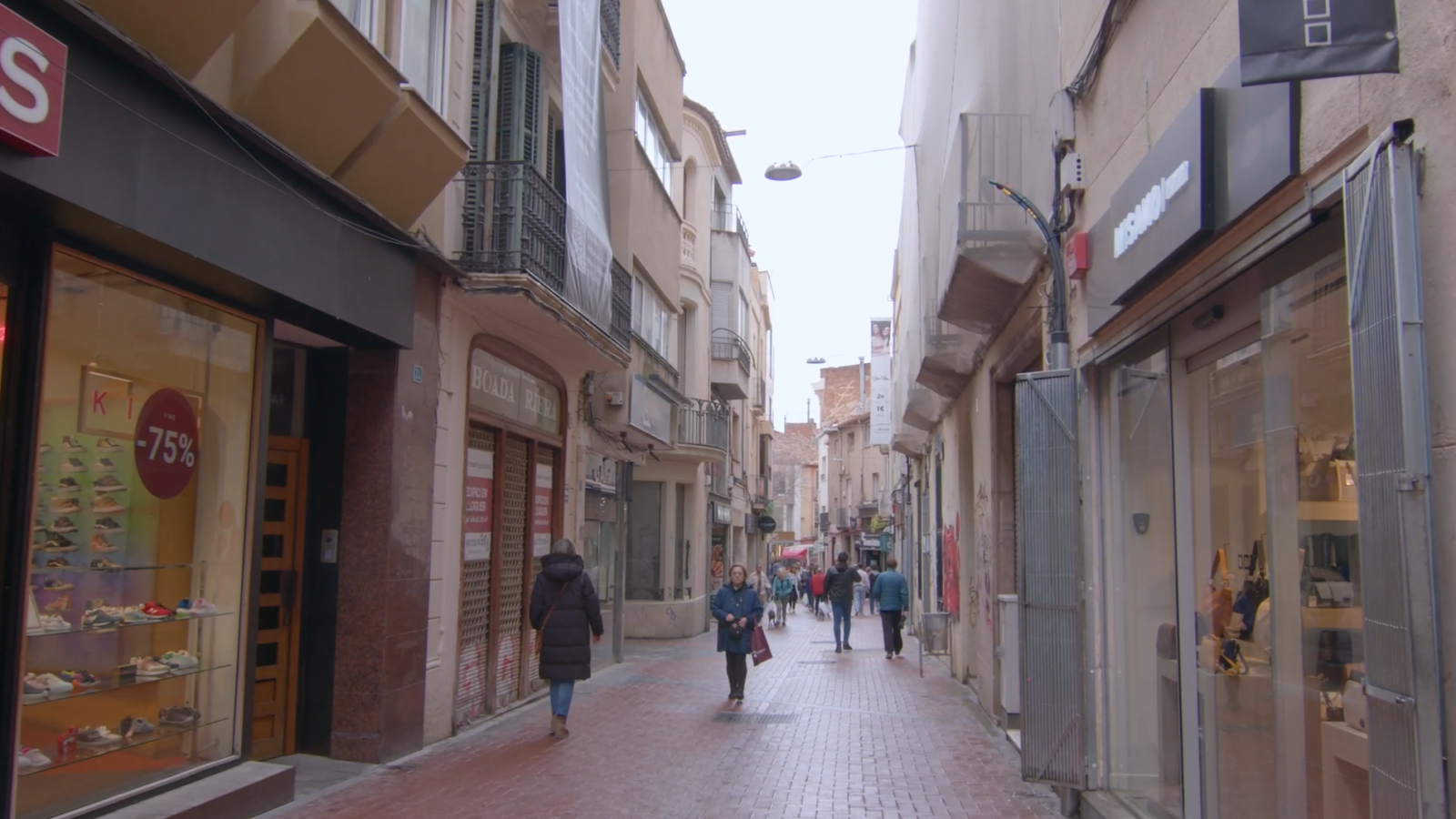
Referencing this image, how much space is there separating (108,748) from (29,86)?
3.63 metres

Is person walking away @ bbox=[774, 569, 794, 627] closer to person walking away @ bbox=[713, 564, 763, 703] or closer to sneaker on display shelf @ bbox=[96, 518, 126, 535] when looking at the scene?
person walking away @ bbox=[713, 564, 763, 703]

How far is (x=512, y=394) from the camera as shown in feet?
40.8

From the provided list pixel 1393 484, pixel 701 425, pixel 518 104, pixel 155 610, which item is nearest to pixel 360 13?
pixel 518 104

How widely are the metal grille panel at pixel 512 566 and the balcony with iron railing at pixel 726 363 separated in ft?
47.1

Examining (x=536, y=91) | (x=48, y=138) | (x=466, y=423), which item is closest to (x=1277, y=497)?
(x=48, y=138)

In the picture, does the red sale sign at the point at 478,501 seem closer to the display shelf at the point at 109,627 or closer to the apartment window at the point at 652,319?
the display shelf at the point at 109,627

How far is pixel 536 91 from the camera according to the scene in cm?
1245

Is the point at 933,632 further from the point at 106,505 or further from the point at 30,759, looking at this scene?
the point at 30,759

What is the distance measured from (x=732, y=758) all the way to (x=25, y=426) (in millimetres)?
6084

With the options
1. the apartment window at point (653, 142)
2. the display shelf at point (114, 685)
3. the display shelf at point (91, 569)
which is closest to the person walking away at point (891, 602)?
the apartment window at point (653, 142)

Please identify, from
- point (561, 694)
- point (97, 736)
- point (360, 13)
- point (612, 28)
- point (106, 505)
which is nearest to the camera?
point (97, 736)

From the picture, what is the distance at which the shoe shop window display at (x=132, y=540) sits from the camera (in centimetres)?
588

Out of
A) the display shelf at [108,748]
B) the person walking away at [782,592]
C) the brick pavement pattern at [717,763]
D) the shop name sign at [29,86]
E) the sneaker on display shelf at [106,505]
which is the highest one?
the shop name sign at [29,86]

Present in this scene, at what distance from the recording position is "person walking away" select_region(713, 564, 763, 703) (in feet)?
43.1
